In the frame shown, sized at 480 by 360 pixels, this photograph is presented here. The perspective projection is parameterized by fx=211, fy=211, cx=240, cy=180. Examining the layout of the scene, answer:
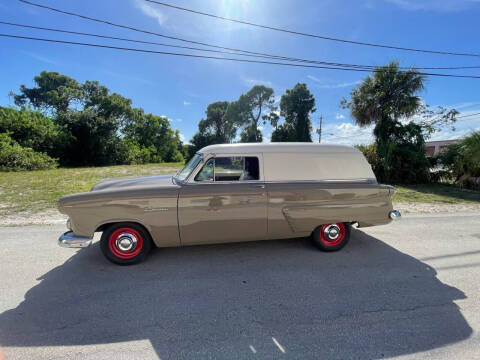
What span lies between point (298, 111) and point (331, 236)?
2858 cm

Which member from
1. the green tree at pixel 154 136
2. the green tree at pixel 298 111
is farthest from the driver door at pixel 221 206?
the green tree at pixel 154 136

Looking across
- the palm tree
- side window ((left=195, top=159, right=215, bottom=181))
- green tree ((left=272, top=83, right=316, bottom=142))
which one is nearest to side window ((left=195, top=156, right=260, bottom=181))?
side window ((left=195, top=159, right=215, bottom=181))

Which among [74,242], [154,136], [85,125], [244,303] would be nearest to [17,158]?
[85,125]

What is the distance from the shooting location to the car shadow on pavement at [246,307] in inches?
73.9

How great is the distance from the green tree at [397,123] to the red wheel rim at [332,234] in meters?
9.32

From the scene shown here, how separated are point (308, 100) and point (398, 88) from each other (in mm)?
19685

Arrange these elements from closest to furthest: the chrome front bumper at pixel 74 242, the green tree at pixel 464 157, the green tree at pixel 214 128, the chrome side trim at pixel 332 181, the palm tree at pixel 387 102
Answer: the chrome front bumper at pixel 74 242, the chrome side trim at pixel 332 181, the green tree at pixel 464 157, the palm tree at pixel 387 102, the green tree at pixel 214 128

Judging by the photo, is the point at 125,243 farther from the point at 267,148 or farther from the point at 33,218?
the point at 33,218

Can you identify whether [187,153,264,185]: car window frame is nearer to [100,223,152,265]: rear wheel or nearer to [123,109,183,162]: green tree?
[100,223,152,265]: rear wheel

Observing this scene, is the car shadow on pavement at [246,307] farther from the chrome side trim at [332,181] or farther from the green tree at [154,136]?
the green tree at [154,136]

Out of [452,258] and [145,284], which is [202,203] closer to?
[145,284]

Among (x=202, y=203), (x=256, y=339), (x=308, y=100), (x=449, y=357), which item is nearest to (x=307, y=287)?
Answer: (x=256, y=339)

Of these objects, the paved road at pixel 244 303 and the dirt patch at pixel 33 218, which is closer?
the paved road at pixel 244 303

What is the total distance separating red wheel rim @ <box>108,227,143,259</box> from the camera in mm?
3047
